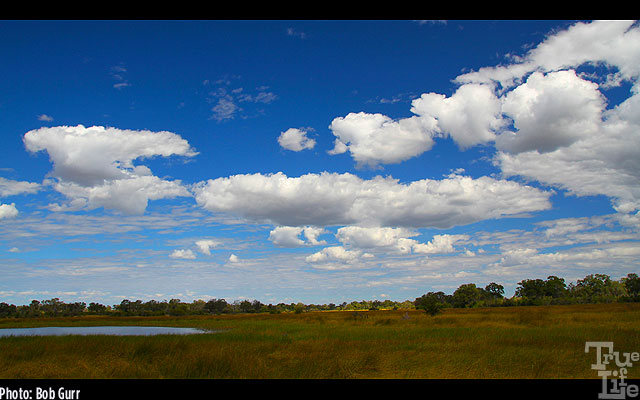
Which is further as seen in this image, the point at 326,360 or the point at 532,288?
the point at 532,288

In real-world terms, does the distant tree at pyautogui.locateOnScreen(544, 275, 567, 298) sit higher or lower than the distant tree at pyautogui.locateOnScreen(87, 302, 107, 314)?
higher

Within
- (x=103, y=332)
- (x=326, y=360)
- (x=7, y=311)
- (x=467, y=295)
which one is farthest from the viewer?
(x=467, y=295)

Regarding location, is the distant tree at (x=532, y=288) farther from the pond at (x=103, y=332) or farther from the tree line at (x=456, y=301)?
the pond at (x=103, y=332)

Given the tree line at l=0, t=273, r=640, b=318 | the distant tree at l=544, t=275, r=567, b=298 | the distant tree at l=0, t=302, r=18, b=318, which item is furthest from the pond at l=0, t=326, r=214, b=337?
the distant tree at l=544, t=275, r=567, b=298

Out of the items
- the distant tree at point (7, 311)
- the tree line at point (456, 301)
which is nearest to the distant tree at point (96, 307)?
the tree line at point (456, 301)

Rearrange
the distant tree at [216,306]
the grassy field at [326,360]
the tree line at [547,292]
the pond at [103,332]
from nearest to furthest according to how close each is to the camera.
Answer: the grassy field at [326,360] < the pond at [103,332] < the tree line at [547,292] < the distant tree at [216,306]

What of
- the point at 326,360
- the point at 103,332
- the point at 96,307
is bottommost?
the point at 96,307

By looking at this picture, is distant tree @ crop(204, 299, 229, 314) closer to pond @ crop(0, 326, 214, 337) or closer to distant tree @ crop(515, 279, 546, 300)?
pond @ crop(0, 326, 214, 337)

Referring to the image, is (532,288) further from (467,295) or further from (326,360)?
(326,360)

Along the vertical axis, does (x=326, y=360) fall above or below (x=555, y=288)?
above

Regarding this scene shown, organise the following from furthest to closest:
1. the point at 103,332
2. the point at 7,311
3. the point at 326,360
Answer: the point at 7,311 → the point at 103,332 → the point at 326,360

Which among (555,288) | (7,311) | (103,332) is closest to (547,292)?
(555,288)
